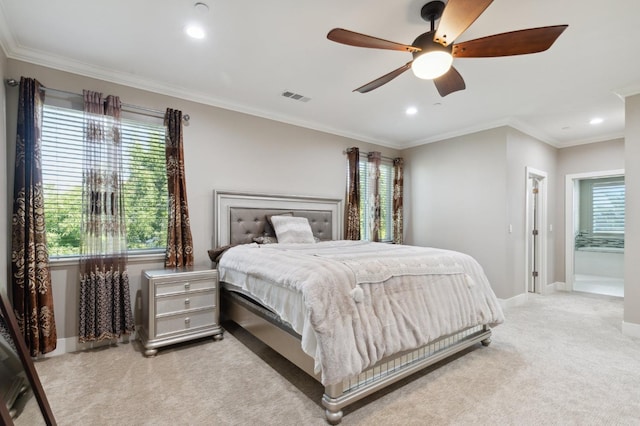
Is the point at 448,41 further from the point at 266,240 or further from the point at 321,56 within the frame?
the point at 266,240

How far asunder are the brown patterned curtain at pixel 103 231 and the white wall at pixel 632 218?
5.21m

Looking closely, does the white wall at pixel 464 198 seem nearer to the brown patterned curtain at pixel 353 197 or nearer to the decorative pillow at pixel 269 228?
the brown patterned curtain at pixel 353 197

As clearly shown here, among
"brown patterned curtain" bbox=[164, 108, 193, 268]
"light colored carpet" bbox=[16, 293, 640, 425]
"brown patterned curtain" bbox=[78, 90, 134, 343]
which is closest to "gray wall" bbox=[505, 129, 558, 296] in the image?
"light colored carpet" bbox=[16, 293, 640, 425]

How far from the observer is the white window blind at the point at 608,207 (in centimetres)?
664

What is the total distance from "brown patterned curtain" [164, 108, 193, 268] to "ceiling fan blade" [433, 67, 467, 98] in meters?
2.64

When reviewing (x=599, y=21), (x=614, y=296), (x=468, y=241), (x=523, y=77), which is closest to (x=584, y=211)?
(x=614, y=296)

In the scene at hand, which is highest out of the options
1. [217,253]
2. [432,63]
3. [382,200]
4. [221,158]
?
[432,63]

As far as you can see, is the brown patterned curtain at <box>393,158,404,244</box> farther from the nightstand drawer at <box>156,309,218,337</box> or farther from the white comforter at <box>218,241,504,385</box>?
the nightstand drawer at <box>156,309,218,337</box>

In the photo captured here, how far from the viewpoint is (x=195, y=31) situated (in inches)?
92.6

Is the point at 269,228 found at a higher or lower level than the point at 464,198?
lower

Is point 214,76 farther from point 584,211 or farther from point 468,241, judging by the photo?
point 584,211

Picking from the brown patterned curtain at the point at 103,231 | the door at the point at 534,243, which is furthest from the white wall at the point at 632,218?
the brown patterned curtain at the point at 103,231

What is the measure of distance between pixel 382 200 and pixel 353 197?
85 centimetres

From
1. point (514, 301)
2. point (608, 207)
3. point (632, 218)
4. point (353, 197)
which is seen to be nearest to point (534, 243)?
point (514, 301)
